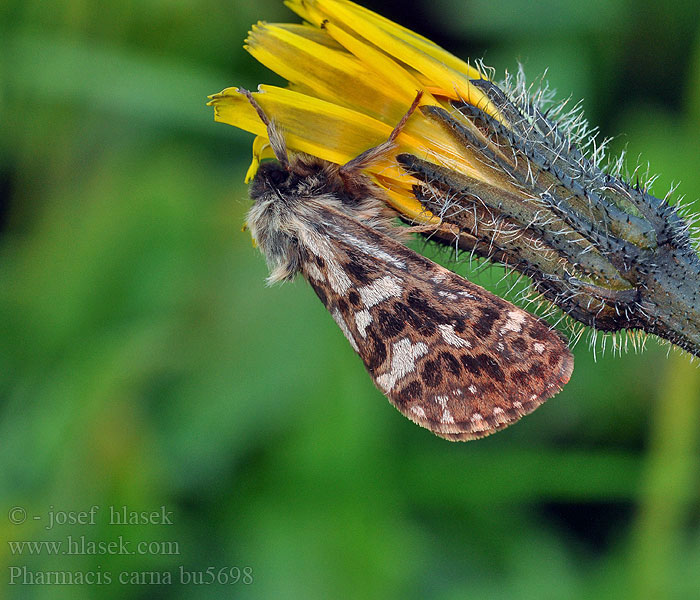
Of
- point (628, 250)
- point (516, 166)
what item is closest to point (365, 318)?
point (516, 166)

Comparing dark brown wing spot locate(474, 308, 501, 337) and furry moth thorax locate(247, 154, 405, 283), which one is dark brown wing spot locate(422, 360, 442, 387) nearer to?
dark brown wing spot locate(474, 308, 501, 337)

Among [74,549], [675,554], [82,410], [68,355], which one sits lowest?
[675,554]

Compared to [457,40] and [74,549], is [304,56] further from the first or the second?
[74,549]

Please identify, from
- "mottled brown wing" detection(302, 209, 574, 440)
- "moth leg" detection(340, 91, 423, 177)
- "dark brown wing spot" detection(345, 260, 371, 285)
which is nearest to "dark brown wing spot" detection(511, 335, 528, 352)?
"mottled brown wing" detection(302, 209, 574, 440)

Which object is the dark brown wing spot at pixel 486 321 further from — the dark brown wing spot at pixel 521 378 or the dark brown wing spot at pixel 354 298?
the dark brown wing spot at pixel 354 298

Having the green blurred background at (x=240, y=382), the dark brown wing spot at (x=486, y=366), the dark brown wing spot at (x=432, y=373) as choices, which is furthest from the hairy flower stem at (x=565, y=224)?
the green blurred background at (x=240, y=382)

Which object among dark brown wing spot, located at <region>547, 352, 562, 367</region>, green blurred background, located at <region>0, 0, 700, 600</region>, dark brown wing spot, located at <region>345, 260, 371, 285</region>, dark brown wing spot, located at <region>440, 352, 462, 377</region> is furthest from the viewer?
green blurred background, located at <region>0, 0, 700, 600</region>

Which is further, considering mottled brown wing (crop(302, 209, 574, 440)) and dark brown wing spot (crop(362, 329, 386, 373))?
dark brown wing spot (crop(362, 329, 386, 373))
